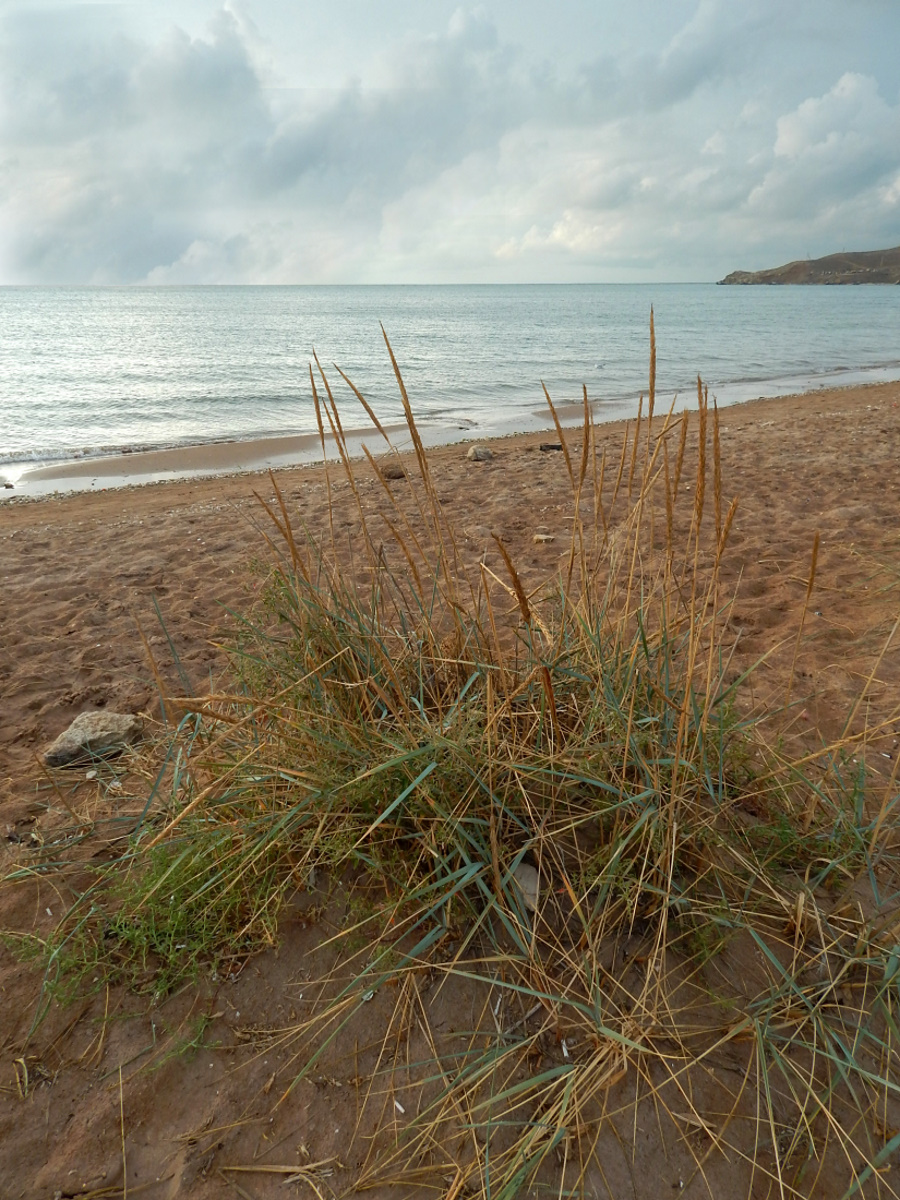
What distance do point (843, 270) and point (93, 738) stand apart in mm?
170178

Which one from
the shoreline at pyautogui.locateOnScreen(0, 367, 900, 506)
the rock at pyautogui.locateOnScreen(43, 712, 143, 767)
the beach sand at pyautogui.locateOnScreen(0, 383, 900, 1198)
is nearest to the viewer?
the beach sand at pyautogui.locateOnScreen(0, 383, 900, 1198)

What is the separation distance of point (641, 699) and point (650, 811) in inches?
15.4

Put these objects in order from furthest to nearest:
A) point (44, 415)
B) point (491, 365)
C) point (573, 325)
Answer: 1. point (573, 325)
2. point (491, 365)
3. point (44, 415)

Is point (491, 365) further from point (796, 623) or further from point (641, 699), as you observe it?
point (641, 699)

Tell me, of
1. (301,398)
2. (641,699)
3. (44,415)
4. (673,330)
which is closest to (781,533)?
(641,699)

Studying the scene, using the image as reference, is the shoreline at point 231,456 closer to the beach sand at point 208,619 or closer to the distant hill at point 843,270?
the beach sand at point 208,619

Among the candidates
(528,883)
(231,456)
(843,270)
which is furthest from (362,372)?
(843,270)

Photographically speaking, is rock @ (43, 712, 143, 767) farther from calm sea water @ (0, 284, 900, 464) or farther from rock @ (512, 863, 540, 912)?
calm sea water @ (0, 284, 900, 464)

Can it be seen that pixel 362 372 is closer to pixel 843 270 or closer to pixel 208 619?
pixel 208 619

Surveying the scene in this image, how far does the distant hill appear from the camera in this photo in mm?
130250

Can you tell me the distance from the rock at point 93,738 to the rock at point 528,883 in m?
1.53

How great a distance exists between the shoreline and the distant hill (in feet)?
479

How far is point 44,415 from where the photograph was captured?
15.3 meters

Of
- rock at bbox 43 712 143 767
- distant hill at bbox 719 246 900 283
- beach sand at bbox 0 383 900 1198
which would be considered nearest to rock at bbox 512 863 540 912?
beach sand at bbox 0 383 900 1198
